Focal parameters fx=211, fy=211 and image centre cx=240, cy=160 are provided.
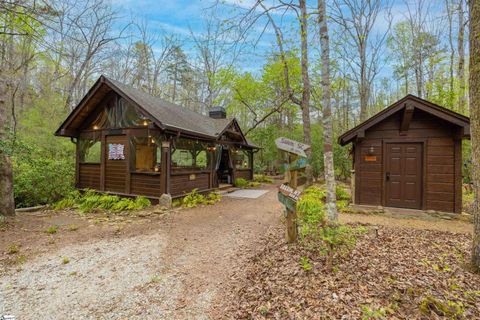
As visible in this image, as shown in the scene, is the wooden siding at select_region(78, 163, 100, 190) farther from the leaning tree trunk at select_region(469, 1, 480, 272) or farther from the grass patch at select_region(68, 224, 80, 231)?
the leaning tree trunk at select_region(469, 1, 480, 272)

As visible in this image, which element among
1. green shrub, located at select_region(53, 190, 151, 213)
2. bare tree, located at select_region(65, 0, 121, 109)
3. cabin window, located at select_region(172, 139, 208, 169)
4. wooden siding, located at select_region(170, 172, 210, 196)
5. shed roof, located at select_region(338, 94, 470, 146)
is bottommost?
green shrub, located at select_region(53, 190, 151, 213)

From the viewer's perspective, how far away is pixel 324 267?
119 inches

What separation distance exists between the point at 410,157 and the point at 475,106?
410 centimetres

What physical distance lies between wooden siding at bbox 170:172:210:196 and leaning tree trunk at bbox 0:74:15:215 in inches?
163

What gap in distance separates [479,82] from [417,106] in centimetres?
366

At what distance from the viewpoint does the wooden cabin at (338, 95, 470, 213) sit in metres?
5.77

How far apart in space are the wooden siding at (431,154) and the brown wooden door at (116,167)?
338 inches

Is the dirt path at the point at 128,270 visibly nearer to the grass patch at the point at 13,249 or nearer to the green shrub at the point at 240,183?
the grass patch at the point at 13,249

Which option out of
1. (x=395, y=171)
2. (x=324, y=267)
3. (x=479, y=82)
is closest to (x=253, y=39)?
(x=479, y=82)

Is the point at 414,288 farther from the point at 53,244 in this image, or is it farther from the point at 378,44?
the point at 378,44

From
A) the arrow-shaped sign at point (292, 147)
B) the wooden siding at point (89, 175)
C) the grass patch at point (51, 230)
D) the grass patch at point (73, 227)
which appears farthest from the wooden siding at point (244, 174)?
the arrow-shaped sign at point (292, 147)

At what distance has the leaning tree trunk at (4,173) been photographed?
539 cm

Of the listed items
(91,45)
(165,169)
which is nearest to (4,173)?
(165,169)

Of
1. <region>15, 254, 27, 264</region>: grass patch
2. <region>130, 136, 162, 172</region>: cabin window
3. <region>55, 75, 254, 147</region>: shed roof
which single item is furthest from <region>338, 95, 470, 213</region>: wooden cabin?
<region>15, 254, 27, 264</region>: grass patch
